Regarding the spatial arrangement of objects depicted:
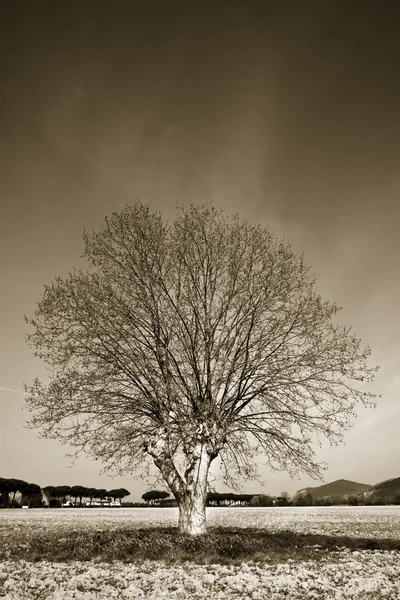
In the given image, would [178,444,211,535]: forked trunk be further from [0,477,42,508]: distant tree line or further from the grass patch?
[0,477,42,508]: distant tree line

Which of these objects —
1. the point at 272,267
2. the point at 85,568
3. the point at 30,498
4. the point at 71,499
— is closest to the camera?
the point at 85,568

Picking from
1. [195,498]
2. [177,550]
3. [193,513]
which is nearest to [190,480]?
[195,498]

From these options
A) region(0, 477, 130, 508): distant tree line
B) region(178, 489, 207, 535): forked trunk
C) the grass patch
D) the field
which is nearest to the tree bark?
region(178, 489, 207, 535): forked trunk

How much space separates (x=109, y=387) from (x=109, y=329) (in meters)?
2.13

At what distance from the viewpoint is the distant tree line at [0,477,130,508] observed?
12394cm

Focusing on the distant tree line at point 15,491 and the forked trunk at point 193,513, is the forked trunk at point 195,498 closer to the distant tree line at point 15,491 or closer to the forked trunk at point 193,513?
the forked trunk at point 193,513

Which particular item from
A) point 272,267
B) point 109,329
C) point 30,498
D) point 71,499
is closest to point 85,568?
point 109,329

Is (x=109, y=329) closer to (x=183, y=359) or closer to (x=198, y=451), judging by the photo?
(x=183, y=359)

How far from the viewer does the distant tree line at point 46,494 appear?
12394 cm

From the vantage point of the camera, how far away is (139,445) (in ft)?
50.1

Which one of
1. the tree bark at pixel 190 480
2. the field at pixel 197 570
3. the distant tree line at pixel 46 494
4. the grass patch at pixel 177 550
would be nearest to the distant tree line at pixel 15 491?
the distant tree line at pixel 46 494

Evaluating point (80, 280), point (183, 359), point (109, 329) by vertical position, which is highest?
point (80, 280)

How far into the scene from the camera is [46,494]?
14338cm

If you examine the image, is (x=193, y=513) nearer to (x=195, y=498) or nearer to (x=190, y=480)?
(x=195, y=498)
